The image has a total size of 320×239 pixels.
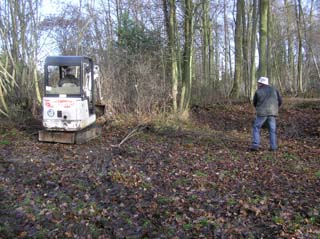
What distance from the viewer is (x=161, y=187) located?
21.7ft

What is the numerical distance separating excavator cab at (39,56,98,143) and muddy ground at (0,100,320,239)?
433 millimetres

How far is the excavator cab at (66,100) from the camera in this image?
10.5 m

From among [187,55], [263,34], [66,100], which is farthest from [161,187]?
[263,34]

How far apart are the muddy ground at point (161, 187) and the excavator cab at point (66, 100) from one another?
433 mm

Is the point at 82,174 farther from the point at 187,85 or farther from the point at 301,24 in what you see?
the point at 301,24

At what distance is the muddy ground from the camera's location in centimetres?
490

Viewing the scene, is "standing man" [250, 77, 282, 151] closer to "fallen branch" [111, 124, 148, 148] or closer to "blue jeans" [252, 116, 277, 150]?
"blue jeans" [252, 116, 277, 150]

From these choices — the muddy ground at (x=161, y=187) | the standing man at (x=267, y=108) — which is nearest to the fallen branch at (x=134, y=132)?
the muddy ground at (x=161, y=187)

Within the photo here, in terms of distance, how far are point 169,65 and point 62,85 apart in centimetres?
543

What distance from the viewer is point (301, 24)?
2766 cm

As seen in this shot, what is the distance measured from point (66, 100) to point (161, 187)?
504 cm

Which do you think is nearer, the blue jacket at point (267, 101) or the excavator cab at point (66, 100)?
the blue jacket at point (267, 101)

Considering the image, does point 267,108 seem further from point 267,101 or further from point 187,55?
point 187,55

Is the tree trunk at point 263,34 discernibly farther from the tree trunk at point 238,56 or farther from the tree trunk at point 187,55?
the tree trunk at point 238,56
